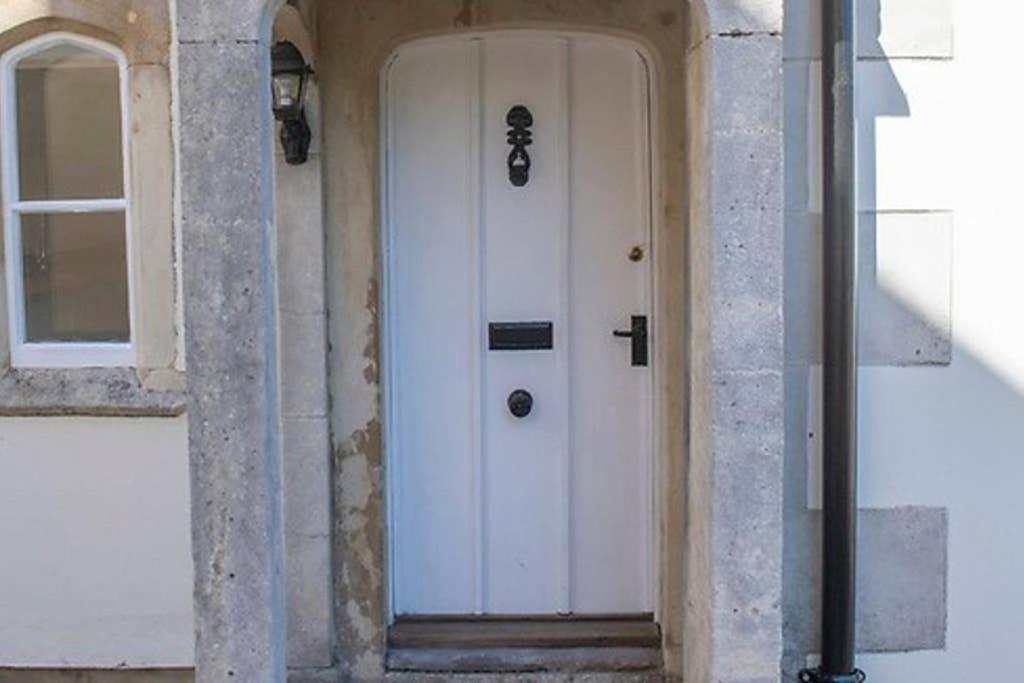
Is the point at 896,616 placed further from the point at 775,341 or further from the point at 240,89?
the point at 240,89

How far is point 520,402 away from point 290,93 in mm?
1299

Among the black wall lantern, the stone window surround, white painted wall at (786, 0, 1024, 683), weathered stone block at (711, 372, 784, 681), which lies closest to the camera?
weathered stone block at (711, 372, 784, 681)

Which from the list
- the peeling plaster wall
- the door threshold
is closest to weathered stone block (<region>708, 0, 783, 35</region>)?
the peeling plaster wall

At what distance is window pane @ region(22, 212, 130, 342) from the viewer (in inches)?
150

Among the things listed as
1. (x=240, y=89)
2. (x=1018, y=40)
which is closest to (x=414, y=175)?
(x=240, y=89)

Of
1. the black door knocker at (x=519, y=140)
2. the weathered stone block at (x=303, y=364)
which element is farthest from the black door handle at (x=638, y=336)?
the weathered stone block at (x=303, y=364)

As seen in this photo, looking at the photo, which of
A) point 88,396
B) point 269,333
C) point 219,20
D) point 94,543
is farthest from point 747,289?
point 94,543

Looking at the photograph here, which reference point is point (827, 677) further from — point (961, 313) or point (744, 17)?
point (744, 17)

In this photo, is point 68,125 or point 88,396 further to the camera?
point 68,125

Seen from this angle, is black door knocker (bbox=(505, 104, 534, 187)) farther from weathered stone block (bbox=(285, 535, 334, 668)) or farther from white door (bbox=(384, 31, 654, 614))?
weathered stone block (bbox=(285, 535, 334, 668))

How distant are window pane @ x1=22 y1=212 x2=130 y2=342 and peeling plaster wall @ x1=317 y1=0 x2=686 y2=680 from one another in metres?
0.86

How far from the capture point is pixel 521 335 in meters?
3.69

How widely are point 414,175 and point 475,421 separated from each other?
893 millimetres

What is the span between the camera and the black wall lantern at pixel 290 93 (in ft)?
11.0
